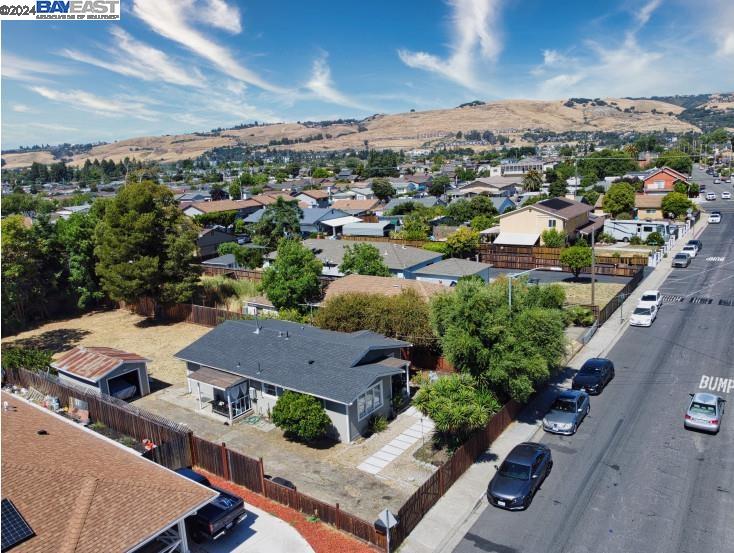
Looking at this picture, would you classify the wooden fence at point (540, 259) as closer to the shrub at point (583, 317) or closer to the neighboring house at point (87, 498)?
the shrub at point (583, 317)

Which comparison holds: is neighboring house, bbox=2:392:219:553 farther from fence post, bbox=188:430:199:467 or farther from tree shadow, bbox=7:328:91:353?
tree shadow, bbox=7:328:91:353

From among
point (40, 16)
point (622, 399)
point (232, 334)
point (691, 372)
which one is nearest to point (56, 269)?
point (232, 334)

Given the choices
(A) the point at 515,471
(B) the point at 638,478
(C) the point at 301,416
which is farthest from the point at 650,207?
(C) the point at 301,416

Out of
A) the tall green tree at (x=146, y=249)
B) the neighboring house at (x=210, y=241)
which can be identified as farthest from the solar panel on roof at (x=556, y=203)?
the tall green tree at (x=146, y=249)

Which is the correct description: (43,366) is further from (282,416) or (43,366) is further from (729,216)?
(729,216)

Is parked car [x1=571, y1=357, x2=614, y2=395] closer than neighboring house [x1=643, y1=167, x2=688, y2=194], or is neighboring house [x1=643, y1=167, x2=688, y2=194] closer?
parked car [x1=571, y1=357, x2=614, y2=395]

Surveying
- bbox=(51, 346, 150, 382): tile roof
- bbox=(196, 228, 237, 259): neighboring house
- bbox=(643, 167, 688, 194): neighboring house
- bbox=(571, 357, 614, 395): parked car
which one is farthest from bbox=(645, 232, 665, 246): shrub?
bbox=(51, 346, 150, 382): tile roof
